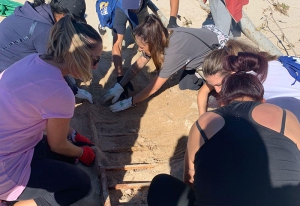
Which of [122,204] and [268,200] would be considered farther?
[122,204]

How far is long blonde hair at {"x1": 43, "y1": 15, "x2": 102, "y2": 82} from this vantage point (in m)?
1.96

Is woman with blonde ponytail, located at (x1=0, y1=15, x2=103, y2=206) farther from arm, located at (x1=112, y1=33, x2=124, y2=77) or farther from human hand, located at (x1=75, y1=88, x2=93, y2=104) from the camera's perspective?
arm, located at (x1=112, y1=33, x2=124, y2=77)

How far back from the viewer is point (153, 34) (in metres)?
2.97

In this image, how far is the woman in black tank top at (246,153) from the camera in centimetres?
152

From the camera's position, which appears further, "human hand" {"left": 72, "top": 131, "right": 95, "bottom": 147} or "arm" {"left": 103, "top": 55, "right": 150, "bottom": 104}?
"arm" {"left": 103, "top": 55, "right": 150, "bottom": 104}

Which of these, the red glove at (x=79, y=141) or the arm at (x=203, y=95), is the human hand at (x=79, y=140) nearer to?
the red glove at (x=79, y=141)

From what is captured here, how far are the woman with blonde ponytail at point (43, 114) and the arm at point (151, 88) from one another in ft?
3.88

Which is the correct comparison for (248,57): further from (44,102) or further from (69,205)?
(69,205)

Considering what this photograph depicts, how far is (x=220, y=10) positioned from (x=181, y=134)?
1771 mm

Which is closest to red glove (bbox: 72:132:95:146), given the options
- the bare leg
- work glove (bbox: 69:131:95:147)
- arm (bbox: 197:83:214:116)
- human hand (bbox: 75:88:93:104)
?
work glove (bbox: 69:131:95:147)

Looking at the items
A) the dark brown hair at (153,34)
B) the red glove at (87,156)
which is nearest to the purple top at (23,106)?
the red glove at (87,156)

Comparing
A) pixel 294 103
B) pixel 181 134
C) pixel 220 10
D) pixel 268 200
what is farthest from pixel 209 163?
pixel 220 10

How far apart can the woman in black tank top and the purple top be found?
745mm

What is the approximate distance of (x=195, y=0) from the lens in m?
5.97
